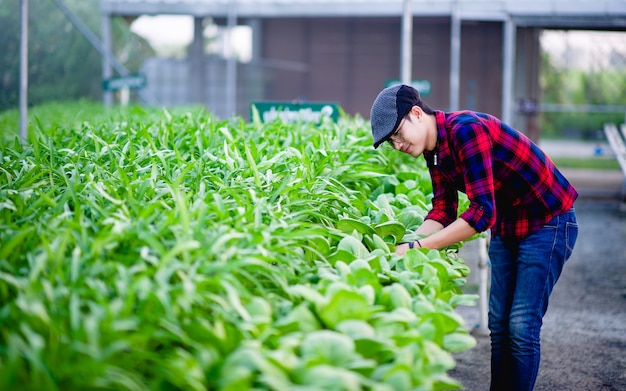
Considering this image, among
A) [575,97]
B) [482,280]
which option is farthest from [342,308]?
[575,97]

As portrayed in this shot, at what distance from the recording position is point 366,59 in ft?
58.6

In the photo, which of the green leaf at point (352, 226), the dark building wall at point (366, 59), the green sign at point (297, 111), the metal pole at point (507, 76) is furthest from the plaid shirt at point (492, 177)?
the dark building wall at point (366, 59)

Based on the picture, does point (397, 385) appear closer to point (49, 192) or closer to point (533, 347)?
point (49, 192)

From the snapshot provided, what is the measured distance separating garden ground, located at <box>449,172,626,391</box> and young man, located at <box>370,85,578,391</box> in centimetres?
111

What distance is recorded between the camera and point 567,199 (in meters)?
3.27

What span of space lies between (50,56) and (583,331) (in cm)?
795

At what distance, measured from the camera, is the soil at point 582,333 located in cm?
449

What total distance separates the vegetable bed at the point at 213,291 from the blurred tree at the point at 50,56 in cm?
691

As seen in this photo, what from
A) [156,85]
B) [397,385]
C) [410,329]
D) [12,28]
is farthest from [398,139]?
[156,85]

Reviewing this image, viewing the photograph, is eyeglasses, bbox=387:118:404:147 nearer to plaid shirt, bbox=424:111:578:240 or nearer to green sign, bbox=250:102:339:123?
plaid shirt, bbox=424:111:578:240

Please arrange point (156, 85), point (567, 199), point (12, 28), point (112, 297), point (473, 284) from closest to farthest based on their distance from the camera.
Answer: point (112, 297), point (567, 199), point (473, 284), point (12, 28), point (156, 85)

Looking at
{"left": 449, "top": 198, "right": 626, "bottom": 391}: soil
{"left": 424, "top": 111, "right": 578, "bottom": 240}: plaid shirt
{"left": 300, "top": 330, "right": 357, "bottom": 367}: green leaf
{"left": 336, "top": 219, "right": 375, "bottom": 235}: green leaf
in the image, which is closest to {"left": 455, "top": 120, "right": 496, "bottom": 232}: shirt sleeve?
{"left": 424, "top": 111, "right": 578, "bottom": 240}: plaid shirt

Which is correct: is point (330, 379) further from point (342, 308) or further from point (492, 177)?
point (492, 177)

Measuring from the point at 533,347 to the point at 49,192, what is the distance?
1920 mm
